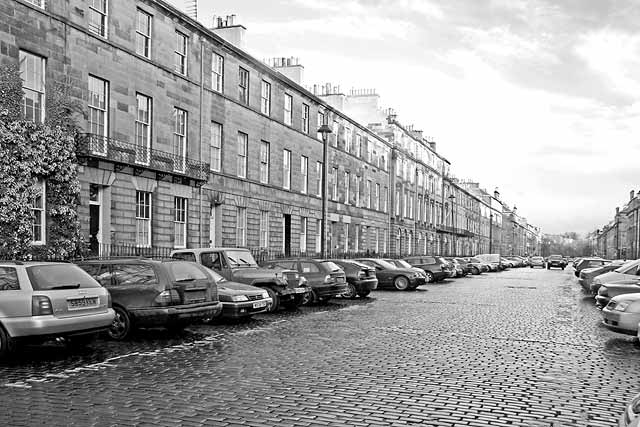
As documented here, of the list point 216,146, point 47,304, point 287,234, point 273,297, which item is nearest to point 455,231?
point 287,234

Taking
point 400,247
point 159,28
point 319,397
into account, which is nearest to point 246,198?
point 159,28

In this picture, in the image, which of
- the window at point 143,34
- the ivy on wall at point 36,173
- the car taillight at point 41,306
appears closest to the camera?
the car taillight at point 41,306

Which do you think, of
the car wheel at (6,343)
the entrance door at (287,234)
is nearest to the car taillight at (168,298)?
the car wheel at (6,343)

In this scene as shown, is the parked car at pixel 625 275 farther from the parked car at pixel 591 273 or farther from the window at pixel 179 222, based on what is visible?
the window at pixel 179 222

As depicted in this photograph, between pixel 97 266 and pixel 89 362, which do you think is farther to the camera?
pixel 97 266

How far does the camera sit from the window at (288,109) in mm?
38719

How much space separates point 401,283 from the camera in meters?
28.0

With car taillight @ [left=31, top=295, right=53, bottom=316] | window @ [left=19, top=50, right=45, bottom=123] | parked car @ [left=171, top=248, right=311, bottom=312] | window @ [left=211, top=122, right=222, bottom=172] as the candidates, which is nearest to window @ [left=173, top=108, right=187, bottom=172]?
window @ [left=211, top=122, right=222, bottom=172]

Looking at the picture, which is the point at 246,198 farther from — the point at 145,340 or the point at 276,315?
the point at 145,340

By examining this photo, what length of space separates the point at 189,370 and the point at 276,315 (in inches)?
290

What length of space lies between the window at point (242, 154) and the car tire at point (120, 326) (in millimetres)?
21776

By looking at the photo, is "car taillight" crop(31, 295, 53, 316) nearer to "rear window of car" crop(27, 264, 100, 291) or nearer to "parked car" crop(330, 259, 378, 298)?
"rear window of car" crop(27, 264, 100, 291)

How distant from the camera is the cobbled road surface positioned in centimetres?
657

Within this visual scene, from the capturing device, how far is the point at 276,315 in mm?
16172
